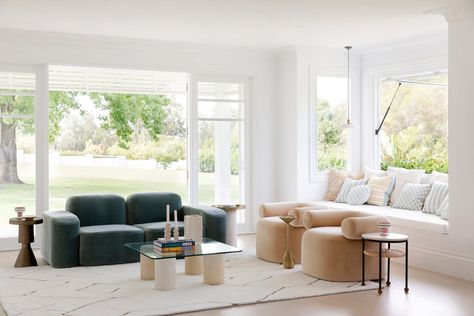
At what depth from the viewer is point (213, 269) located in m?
5.46

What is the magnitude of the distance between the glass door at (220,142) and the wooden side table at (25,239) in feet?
8.00

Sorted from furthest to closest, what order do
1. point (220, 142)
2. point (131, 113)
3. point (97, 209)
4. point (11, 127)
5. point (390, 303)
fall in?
point (131, 113) < point (220, 142) < point (11, 127) < point (97, 209) < point (390, 303)

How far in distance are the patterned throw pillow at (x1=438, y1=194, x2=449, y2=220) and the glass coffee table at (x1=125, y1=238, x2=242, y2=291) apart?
2299 millimetres

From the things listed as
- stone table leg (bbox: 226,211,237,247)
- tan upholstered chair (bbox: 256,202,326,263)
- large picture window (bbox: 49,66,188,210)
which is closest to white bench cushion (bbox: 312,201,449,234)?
tan upholstered chair (bbox: 256,202,326,263)

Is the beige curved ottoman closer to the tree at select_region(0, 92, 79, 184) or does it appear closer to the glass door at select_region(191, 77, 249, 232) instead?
the glass door at select_region(191, 77, 249, 232)

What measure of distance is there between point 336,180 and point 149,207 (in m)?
2.63

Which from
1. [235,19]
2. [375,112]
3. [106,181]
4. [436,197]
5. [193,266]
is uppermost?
[235,19]

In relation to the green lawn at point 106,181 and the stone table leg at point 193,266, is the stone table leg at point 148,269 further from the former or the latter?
the green lawn at point 106,181

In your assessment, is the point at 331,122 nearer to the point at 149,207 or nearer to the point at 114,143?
the point at 149,207

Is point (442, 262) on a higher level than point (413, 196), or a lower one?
lower

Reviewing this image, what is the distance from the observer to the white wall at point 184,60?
7336mm

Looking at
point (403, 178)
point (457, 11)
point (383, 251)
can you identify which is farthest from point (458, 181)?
point (403, 178)

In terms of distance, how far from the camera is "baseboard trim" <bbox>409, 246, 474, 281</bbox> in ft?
19.1

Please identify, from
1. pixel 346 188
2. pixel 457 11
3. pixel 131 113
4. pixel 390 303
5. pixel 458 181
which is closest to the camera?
pixel 390 303
